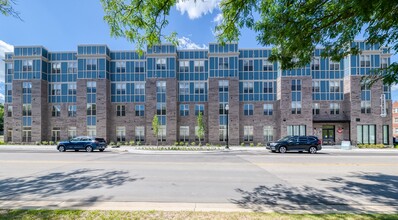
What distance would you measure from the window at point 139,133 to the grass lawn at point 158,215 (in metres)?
27.9

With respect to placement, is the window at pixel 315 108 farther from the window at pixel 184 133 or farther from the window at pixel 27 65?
the window at pixel 27 65

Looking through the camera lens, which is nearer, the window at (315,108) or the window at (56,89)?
the window at (315,108)

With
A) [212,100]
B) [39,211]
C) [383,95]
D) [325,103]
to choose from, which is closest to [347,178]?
[39,211]

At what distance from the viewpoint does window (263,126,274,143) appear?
31.7 meters

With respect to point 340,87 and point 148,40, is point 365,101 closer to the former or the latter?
point 340,87

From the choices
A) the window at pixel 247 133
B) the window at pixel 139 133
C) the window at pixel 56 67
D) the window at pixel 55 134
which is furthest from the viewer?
the window at pixel 56 67

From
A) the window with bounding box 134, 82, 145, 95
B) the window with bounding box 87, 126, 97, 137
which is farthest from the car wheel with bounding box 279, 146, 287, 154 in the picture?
the window with bounding box 87, 126, 97, 137

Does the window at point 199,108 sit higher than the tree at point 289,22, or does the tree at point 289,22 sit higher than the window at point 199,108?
the tree at point 289,22

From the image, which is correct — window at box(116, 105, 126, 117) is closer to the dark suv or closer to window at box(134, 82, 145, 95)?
window at box(134, 82, 145, 95)

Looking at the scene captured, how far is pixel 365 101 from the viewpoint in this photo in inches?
1180

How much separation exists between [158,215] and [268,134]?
29.6 m

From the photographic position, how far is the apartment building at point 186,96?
3030 centimetres

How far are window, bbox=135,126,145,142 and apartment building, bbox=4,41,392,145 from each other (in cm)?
16

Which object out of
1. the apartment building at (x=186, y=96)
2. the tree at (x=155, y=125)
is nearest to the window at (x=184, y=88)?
the apartment building at (x=186, y=96)
